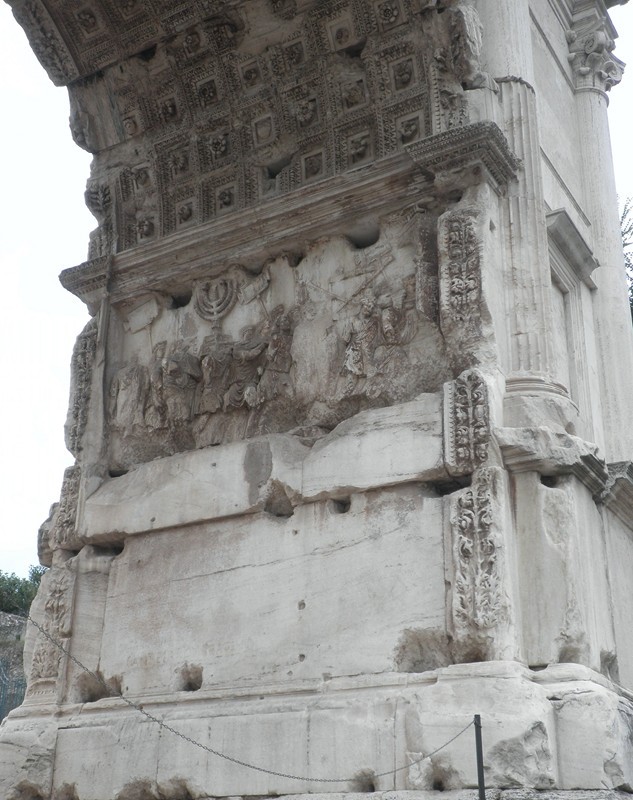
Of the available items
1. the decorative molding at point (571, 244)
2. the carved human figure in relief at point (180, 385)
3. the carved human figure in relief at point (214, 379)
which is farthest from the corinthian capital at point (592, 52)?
the carved human figure in relief at point (180, 385)

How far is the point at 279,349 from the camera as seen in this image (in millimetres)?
8477

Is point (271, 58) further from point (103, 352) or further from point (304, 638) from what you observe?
point (304, 638)

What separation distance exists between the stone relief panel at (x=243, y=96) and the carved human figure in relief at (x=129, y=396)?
1.24m

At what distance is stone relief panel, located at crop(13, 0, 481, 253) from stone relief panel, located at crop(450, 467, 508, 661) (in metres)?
2.91

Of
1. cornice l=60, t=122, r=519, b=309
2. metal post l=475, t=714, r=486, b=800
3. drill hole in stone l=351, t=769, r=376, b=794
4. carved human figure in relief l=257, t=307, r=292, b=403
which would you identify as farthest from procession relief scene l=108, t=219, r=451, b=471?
metal post l=475, t=714, r=486, b=800

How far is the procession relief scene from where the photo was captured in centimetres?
785

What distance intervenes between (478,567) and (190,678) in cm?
235

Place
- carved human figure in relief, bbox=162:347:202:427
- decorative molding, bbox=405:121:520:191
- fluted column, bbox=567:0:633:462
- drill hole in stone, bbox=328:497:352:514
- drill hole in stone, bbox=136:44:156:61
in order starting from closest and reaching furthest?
drill hole in stone, bbox=328:497:352:514
decorative molding, bbox=405:121:520:191
carved human figure in relief, bbox=162:347:202:427
fluted column, bbox=567:0:633:462
drill hole in stone, bbox=136:44:156:61

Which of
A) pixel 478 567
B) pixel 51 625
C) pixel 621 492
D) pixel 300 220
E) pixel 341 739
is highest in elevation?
pixel 300 220

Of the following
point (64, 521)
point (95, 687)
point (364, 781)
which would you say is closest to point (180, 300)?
point (64, 521)

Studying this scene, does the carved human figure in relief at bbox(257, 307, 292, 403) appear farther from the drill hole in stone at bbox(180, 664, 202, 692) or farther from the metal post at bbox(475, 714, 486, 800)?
the metal post at bbox(475, 714, 486, 800)

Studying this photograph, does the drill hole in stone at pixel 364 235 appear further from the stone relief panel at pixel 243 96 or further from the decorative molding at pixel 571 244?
the decorative molding at pixel 571 244

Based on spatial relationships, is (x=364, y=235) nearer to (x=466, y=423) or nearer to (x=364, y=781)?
(x=466, y=423)

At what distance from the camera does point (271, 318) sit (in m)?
8.66
